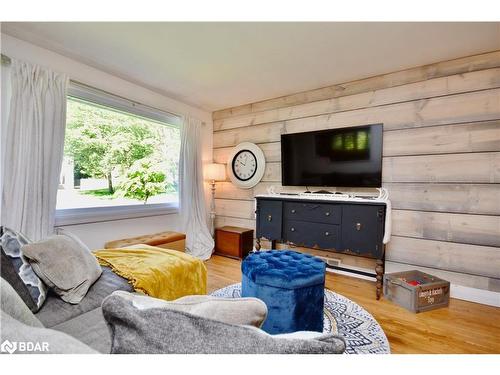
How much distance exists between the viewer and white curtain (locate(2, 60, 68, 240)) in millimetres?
2090

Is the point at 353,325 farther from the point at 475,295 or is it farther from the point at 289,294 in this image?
the point at 475,295

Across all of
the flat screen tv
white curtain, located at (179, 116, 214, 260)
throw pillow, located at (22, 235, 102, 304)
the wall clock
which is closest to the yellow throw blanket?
throw pillow, located at (22, 235, 102, 304)

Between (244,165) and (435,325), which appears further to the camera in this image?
(244,165)

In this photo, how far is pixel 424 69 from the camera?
101 inches

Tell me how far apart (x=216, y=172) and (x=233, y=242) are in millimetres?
1106

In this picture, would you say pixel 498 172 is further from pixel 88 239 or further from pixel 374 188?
pixel 88 239

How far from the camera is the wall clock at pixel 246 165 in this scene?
3.68 m

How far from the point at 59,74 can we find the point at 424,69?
3633 millimetres

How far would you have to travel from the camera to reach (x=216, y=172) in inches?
152

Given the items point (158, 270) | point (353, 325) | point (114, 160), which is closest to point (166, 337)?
point (158, 270)

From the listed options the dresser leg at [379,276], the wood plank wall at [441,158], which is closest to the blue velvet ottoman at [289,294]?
the dresser leg at [379,276]

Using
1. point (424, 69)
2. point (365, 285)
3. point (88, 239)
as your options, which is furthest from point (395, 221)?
point (88, 239)

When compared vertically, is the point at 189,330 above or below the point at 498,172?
below

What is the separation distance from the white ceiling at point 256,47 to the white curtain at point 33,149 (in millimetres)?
372
